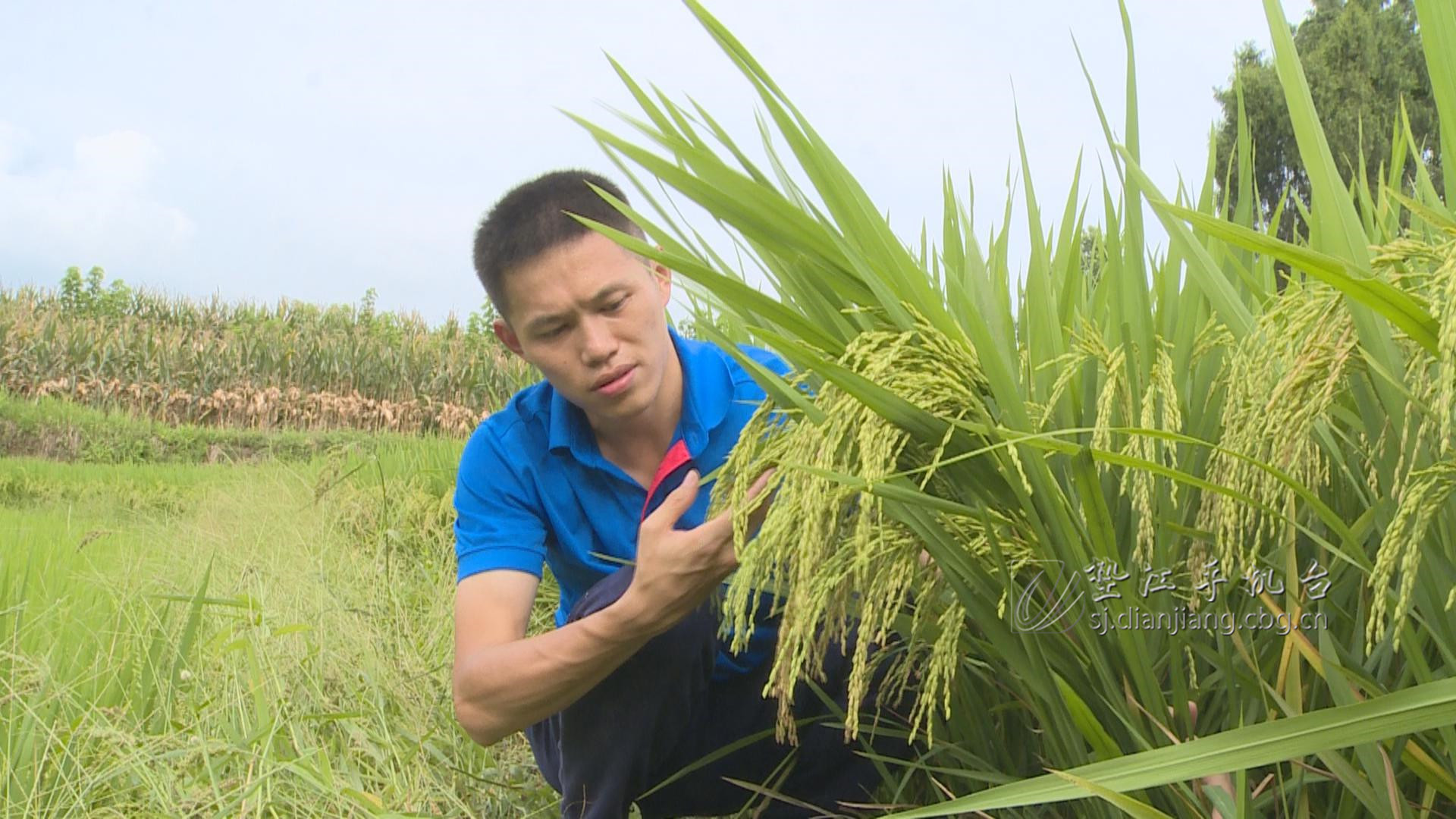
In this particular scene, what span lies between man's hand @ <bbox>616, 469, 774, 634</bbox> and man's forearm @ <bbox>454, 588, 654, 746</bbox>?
43 millimetres

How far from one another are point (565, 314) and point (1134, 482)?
1.16m

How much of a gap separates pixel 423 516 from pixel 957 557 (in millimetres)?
4861

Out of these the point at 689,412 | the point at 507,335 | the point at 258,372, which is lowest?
the point at 689,412

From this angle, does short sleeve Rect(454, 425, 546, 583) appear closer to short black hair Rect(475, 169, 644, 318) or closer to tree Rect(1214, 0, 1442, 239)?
short black hair Rect(475, 169, 644, 318)

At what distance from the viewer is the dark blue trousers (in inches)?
88.5

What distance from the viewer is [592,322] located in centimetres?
213

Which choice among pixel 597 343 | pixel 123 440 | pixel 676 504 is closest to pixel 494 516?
pixel 597 343

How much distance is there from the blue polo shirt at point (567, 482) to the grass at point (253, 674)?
71cm

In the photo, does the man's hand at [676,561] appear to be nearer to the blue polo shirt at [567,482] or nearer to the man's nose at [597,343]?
the man's nose at [597,343]

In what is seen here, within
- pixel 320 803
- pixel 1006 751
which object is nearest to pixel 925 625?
pixel 1006 751

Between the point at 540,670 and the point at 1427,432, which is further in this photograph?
the point at 540,670

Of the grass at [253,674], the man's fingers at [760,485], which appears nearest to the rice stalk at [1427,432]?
the man's fingers at [760,485]

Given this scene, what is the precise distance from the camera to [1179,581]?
1430 millimetres

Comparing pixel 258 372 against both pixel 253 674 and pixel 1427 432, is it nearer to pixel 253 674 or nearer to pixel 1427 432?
pixel 253 674
